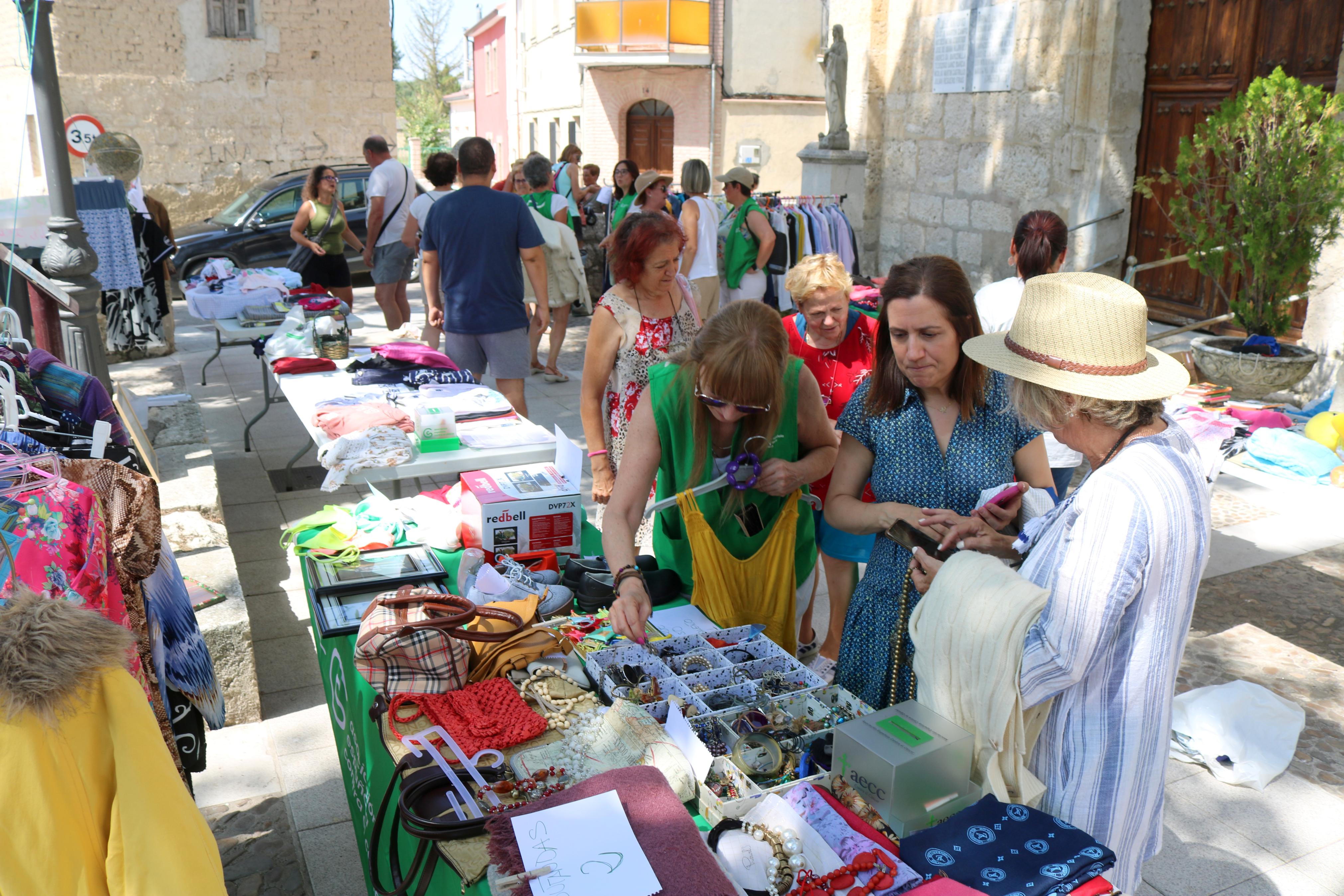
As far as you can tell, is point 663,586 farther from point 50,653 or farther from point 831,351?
point 50,653

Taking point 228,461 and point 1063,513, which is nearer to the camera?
point 1063,513

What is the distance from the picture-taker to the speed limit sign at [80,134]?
28.4 feet

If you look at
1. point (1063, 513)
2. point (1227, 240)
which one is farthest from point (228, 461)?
point (1227, 240)

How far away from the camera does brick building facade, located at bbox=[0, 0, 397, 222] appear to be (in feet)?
54.2

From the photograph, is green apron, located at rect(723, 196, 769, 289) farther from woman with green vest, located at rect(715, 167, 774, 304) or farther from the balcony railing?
the balcony railing

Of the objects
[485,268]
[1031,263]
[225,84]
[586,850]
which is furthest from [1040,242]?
[225,84]

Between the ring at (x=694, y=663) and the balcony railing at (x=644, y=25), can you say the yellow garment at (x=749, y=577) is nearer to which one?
the ring at (x=694, y=663)

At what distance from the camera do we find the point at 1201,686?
3752 millimetres

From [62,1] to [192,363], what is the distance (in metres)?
10.6

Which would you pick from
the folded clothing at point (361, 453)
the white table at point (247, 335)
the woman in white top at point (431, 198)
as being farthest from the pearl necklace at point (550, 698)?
the woman in white top at point (431, 198)

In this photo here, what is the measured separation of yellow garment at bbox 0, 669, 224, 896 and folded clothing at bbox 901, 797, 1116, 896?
3.70 feet

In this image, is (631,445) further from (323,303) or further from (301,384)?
(323,303)

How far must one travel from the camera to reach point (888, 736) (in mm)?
1734

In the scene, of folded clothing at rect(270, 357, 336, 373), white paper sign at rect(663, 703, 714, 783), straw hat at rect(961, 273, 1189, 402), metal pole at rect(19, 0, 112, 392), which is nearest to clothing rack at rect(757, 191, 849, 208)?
folded clothing at rect(270, 357, 336, 373)
